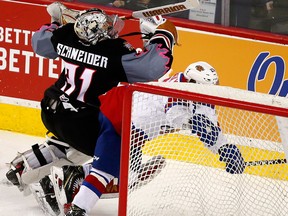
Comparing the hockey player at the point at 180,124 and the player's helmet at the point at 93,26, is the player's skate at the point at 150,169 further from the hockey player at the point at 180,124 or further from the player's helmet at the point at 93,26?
the player's helmet at the point at 93,26

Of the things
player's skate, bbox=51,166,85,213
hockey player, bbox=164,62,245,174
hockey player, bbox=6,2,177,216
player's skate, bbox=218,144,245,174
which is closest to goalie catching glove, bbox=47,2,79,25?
hockey player, bbox=6,2,177,216

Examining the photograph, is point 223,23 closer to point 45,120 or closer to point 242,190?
point 45,120

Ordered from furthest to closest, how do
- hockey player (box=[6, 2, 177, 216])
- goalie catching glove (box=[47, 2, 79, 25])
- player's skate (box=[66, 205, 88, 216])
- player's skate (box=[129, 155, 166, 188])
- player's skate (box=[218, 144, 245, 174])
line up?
goalie catching glove (box=[47, 2, 79, 25]) → hockey player (box=[6, 2, 177, 216]) → player's skate (box=[66, 205, 88, 216]) → player's skate (box=[129, 155, 166, 188]) → player's skate (box=[218, 144, 245, 174])

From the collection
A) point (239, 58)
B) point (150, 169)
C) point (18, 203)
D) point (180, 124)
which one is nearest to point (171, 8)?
point (180, 124)

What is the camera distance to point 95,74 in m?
4.75

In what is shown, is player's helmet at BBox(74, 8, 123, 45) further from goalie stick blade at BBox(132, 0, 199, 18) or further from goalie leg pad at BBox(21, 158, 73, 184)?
goalie leg pad at BBox(21, 158, 73, 184)

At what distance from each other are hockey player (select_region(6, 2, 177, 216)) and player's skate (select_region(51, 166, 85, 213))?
0.38 ft

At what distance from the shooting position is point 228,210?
14.4 feet

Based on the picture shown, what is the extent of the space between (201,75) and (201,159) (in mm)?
687

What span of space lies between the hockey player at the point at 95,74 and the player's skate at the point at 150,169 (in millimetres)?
168

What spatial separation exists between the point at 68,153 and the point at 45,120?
0.86 feet

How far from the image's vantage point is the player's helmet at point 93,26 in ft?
15.5

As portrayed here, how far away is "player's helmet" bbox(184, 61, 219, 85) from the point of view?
4.89 metres

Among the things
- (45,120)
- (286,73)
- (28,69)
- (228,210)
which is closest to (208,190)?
(228,210)
